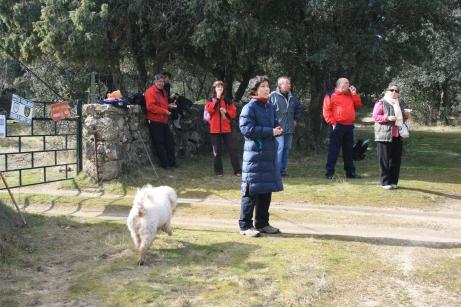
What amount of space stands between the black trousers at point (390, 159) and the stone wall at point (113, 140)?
15.6 ft

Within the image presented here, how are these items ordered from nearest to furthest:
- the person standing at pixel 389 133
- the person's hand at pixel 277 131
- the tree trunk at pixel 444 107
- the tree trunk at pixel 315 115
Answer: the person's hand at pixel 277 131 → the person standing at pixel 389 133 → the tree trunk at pixel 315 115 → the tree trunk at pixel 444 107

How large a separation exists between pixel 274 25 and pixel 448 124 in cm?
2026

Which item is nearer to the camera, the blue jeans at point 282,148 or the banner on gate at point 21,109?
the banner on gate at point 21,109

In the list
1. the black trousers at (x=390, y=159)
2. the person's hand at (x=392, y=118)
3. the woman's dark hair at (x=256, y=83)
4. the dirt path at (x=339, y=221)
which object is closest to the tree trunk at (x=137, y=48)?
the dirt path at (x=339, y=221)

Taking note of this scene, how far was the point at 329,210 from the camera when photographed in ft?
26.3

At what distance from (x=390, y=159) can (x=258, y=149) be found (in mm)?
3656

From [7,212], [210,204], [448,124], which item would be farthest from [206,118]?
[448,124]

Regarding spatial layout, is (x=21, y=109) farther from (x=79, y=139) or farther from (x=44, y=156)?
(x=44, y=156)

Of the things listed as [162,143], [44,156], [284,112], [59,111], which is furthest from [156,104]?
[44,156]

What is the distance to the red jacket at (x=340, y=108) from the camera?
984cm

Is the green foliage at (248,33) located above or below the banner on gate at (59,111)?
above

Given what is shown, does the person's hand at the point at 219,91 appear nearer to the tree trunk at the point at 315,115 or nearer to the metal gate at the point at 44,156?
the metal gate at the point at 44,156

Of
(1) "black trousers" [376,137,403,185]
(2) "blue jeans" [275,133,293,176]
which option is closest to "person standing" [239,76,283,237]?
(1) "black trousers" [376,137,403,185]

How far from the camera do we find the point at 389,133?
881 centimetres
